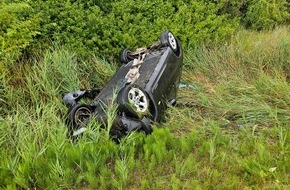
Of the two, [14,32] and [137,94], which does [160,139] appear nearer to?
[137,94]

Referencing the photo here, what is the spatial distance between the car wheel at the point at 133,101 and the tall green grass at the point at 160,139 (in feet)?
1.10

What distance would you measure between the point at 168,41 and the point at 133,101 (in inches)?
50.5

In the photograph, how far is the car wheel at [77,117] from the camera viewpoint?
405 cm

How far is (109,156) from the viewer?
3516 mm

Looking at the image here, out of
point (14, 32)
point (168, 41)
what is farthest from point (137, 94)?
point (14, 32)

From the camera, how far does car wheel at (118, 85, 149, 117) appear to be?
156 inches

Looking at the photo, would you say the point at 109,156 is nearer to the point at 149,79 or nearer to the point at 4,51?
the point at 149,79

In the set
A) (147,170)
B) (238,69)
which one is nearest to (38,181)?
(147,170)

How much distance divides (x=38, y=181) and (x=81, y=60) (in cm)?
289

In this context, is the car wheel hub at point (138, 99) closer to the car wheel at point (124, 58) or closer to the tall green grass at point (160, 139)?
the tall green grass at point (160, 139)

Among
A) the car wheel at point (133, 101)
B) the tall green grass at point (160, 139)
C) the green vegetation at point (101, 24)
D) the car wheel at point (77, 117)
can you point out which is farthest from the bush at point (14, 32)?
the car wheel at point (133, 101)

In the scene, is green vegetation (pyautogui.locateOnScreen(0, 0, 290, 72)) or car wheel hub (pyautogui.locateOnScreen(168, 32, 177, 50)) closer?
car wheel hub (pyautogui.locateOnScreen(168, 32, 177, 50))

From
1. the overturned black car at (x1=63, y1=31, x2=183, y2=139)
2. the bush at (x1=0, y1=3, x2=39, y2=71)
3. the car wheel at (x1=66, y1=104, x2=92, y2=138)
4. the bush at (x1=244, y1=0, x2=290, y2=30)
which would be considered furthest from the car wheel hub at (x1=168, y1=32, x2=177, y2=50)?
the bush at (x1=244, y1=0, x2=290, y2=30)

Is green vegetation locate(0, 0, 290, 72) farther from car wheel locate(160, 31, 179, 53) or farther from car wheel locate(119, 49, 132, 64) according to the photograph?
car wheel locate(160, 31, 179, 53)
